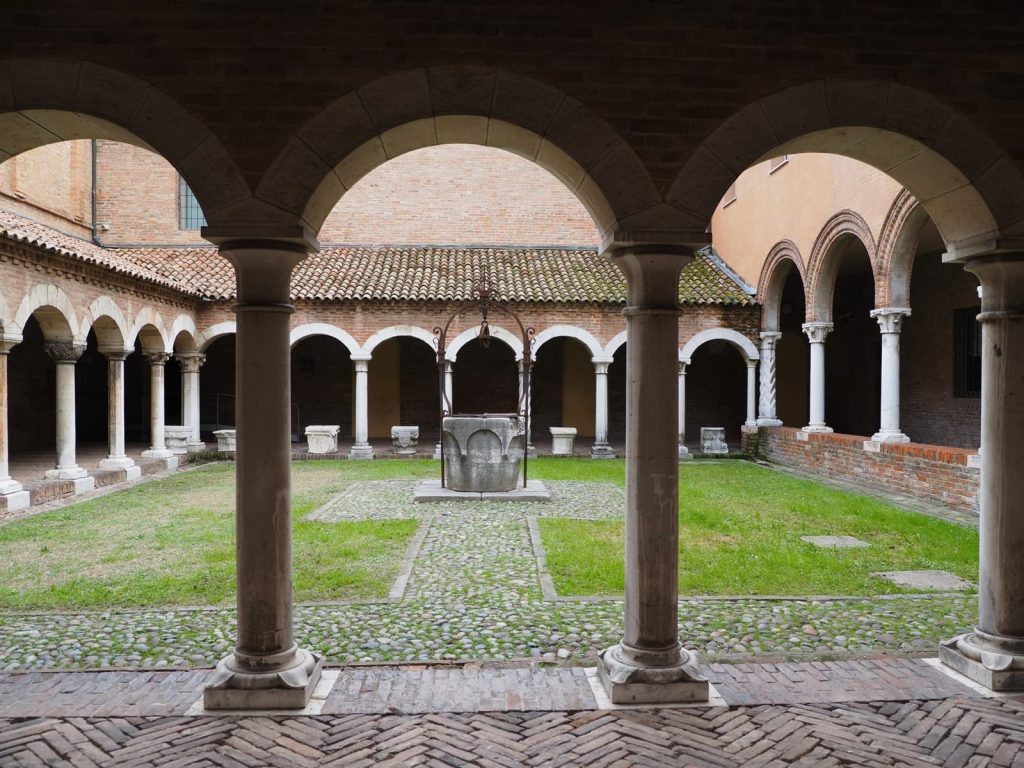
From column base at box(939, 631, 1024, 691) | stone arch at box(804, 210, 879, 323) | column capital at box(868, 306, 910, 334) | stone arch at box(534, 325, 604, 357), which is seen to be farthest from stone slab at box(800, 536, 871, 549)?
stone arch at box(534, 325, 604, 357)

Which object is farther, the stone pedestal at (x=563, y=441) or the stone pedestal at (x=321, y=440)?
the stone pedestal at (x=563, y=441)

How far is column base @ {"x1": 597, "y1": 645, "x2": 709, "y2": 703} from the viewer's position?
13.1ft

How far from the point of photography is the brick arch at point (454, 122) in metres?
3.88

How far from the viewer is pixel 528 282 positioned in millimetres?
18984

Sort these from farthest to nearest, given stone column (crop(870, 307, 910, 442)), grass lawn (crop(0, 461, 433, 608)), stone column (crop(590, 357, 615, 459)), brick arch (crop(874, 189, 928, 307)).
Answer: stone column (crop(590, 357, 615, 459)) < stone column (crop(870, 307, 910, 442)) < brick arch (crop(874, 189, 928, 307)) < grass lawn (crop(0, 461, 433, 608))

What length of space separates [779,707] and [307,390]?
1966cm

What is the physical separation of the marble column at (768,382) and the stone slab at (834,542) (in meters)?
9.04

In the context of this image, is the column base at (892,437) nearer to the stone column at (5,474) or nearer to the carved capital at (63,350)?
the stone column at (5,474)

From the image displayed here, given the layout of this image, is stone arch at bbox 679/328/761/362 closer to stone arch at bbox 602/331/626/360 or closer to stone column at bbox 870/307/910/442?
stone arch at bbox 602/331/626/360

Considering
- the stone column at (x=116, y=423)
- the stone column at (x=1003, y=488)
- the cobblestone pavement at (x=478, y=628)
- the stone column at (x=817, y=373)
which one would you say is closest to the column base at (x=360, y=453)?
the stone column at (x=116, y=423)

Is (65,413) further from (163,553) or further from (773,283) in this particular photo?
(773,283)

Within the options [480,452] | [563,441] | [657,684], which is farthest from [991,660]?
[563,441]

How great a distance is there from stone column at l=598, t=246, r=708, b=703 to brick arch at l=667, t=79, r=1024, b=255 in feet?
1.44

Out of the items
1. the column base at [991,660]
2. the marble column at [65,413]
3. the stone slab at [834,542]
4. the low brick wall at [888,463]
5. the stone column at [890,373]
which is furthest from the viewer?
the stone column at [890,373]
